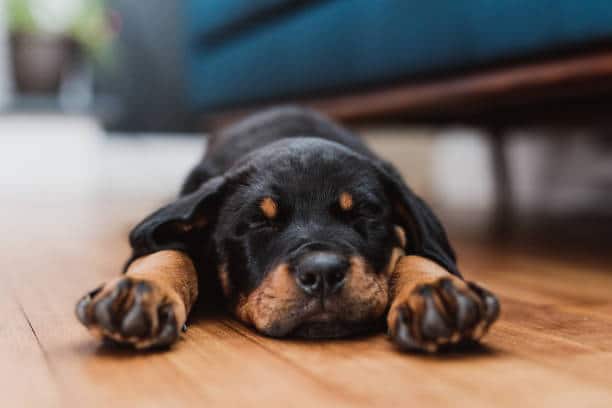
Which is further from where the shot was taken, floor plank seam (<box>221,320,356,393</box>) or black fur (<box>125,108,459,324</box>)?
black fur (<box>125,108,459,324</box>)

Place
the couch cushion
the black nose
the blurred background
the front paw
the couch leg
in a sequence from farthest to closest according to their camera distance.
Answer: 1. the couch leg
2. the couch cushion
3. the blurred background
4. the black nose
5. the front paw

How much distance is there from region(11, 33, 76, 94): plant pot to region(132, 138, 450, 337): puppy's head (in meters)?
5.35

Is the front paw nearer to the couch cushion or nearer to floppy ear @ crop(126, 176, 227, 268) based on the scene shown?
floppy ear @ crop(126, 176, 227, 268)

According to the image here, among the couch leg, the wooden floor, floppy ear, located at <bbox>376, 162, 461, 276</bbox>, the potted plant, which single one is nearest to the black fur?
floppy ear, located at <bbox>376, 162, 461, 276</bbox>

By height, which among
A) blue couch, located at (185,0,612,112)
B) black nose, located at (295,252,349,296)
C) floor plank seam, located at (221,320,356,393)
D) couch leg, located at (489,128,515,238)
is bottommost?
couch leg, located at (489,128,515,238)

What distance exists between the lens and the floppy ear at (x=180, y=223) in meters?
1.61

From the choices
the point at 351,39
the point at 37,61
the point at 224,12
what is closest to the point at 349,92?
the point at 351,39

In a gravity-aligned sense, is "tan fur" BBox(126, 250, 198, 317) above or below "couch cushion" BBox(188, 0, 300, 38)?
below

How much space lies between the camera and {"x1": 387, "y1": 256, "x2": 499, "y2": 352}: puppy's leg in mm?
1213

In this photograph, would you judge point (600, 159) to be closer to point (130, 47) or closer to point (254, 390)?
point (130, 47)

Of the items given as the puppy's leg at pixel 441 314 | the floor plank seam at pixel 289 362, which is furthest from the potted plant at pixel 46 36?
the puppy's leg at pixel 441 314

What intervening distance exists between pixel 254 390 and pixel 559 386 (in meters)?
0.43

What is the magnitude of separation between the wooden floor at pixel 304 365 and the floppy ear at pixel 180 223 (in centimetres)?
21

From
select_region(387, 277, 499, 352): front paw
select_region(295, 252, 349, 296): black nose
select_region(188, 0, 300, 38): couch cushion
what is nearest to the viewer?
select_region(387, 277, 499, 352): front paw
